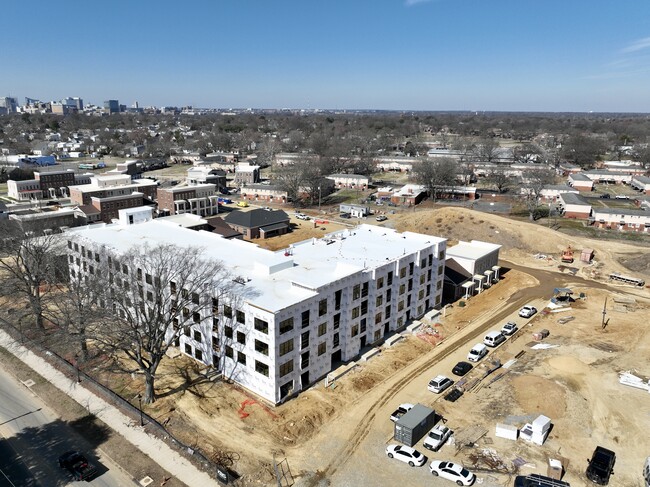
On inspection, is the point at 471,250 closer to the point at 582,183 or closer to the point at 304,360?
the point at 304,360

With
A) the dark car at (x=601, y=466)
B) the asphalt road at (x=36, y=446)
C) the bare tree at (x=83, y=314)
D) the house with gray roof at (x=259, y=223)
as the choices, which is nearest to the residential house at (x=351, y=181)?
the house with gray roof at (x=259, y=223)

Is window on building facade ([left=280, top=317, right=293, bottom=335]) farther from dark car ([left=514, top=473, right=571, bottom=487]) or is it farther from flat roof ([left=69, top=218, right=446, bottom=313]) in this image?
dark car ([left=514, top=473, right=571, bottom=487])

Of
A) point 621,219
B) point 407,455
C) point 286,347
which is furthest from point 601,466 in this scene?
point 621,219

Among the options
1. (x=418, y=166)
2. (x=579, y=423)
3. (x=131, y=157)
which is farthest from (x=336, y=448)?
(x=131, y=157)

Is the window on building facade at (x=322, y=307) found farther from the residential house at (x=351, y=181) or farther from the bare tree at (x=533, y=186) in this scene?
the residential house at (x=351, y=181)

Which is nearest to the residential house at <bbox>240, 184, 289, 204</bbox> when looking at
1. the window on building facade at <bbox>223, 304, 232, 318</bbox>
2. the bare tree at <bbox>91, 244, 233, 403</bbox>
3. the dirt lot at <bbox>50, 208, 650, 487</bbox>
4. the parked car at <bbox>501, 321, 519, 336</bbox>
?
the dirt lot at <bbox>50, 208, 650, 487</bbox>

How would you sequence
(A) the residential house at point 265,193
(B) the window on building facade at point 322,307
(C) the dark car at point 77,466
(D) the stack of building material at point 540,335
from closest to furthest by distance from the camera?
(C) the dark car at point 77,466
(B) the window on building facade at point 322,307
(D) the stack of building material at point 540,335
(A) the residential house at point 265,193
